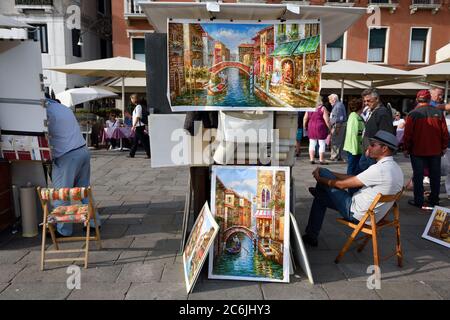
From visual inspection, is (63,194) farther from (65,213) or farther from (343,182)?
(343,182)

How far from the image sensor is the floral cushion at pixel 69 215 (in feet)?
11.6

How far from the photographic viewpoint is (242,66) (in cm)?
313

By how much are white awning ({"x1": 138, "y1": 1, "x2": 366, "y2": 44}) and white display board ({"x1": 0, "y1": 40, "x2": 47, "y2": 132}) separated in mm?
1528

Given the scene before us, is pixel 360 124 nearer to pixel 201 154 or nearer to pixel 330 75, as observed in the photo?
pixel 201 154

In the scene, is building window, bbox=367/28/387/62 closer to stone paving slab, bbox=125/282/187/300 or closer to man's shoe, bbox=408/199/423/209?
man's shoe, bbox=408/199/423/209

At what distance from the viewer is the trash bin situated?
13.8ft

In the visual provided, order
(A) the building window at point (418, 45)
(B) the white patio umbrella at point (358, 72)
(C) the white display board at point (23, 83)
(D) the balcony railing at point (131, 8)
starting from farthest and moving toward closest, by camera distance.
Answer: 1. (A) the building window at point (418, 45)
2. (D) the balcony railing at point (131, 8)
3. (B) the white patio umbrella at point (358, 72)
4. (C) the white display board at point (23, 83)

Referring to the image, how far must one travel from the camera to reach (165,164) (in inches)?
134

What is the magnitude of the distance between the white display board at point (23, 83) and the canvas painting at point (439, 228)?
4.23 metres

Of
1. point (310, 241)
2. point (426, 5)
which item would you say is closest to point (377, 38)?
point (426, 5)

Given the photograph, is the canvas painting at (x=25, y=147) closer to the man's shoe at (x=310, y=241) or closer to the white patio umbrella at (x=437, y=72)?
the man's shoe at (x=310, y=241)

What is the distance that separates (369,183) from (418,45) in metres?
18.5

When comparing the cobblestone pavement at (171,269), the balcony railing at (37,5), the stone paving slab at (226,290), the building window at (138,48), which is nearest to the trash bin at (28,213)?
the cobblestone pavement at (171,269)

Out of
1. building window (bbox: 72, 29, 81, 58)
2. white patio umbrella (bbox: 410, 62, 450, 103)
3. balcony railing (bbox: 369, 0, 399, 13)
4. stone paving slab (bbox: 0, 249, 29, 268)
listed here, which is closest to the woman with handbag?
white patio umbrella (bbox: 410, 62, 450, 103)
